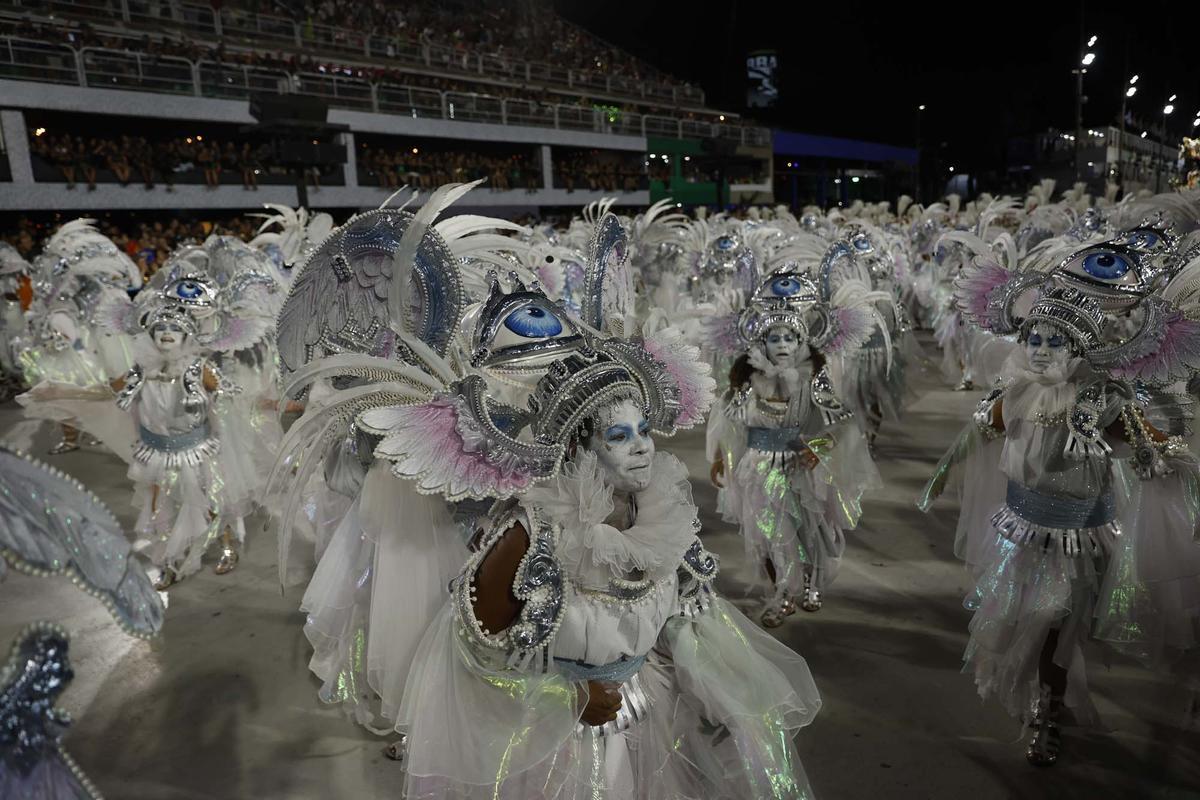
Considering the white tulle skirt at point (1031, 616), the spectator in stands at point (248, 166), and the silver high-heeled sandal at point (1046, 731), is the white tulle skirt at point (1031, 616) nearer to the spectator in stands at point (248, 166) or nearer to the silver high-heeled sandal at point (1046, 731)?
the silver high-heeled sandal at point (1046, 731)

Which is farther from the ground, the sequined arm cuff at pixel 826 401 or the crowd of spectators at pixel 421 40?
the crowd of spectators at pixel 421 40

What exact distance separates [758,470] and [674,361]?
6.95 ft

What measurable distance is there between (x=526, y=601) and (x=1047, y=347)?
6.91 ft

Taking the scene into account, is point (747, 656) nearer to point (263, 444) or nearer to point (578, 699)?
point (578, 699)

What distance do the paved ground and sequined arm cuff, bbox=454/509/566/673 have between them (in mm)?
1520

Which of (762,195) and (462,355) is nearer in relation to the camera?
(462,355)

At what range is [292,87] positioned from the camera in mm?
17609

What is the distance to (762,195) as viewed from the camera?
3106 centimetres

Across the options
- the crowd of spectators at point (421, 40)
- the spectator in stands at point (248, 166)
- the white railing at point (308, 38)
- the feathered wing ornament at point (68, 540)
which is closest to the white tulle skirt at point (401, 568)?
the feathered wing ornament at point (68, 540)

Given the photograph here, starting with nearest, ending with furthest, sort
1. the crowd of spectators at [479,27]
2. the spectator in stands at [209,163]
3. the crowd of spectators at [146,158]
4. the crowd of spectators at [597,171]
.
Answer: the crowd of spectators at [146,158], the spectator in stands at [209,163], the crowd of spectators at [479,27], the crowd of spectators at [597,171]

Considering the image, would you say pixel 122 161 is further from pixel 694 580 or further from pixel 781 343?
pixel 694 580

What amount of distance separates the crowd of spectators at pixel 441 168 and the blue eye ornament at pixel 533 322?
17718mm

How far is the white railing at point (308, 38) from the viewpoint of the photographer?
17.3m

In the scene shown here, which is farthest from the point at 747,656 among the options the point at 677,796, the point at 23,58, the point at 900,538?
the point at 23,58
